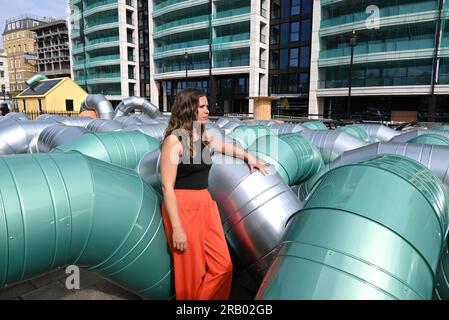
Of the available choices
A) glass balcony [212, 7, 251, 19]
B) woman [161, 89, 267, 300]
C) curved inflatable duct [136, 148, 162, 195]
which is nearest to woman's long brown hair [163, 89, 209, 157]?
woman [161, 89, 267, 300]

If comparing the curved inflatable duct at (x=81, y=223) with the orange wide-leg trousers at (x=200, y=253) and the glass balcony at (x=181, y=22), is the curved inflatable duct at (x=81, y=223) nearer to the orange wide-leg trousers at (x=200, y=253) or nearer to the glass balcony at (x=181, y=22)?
the orange wide-leg trousers at (x=200, y=253)

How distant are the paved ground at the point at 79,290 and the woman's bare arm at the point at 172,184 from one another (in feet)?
4.44

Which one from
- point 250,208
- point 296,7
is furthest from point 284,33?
point 250,208

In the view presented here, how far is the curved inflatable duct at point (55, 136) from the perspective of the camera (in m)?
6.23

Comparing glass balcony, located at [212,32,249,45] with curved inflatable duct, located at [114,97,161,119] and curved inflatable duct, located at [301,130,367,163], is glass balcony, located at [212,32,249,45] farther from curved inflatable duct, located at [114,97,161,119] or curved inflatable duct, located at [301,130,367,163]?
curved inflatable duct, located at [301,130,367,163]

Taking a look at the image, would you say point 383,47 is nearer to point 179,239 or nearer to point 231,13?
point 231,13

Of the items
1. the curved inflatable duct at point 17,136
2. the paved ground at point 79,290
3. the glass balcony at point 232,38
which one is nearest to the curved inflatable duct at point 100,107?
the curved inflatable duct at point 17,136

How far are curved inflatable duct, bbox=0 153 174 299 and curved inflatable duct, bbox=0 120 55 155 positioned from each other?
5.50 metres

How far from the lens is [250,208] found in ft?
10.0

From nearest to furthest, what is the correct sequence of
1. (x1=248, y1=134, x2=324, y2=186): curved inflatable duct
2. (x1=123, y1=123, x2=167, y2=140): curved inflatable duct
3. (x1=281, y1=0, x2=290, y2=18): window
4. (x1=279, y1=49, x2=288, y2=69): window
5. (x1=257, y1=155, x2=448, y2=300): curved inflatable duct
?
(x1=257, y1=155, x2=448, y2=300): curved inflatable duct → (x1=248, y1=134, x2=324, y2=186): curved inflatable duct → (x1=123, y1=123, x2=167, y2=140): curved inflatable duct → (x1=281, y1=0, x2=290, y2=18): window → (x1=279, y1=49, x2=288, y2=69): window

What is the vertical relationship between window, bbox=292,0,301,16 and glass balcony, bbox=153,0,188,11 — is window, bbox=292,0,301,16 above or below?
below

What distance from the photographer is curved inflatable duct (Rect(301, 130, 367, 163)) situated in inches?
247

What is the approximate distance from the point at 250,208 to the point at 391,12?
35.0 meters
